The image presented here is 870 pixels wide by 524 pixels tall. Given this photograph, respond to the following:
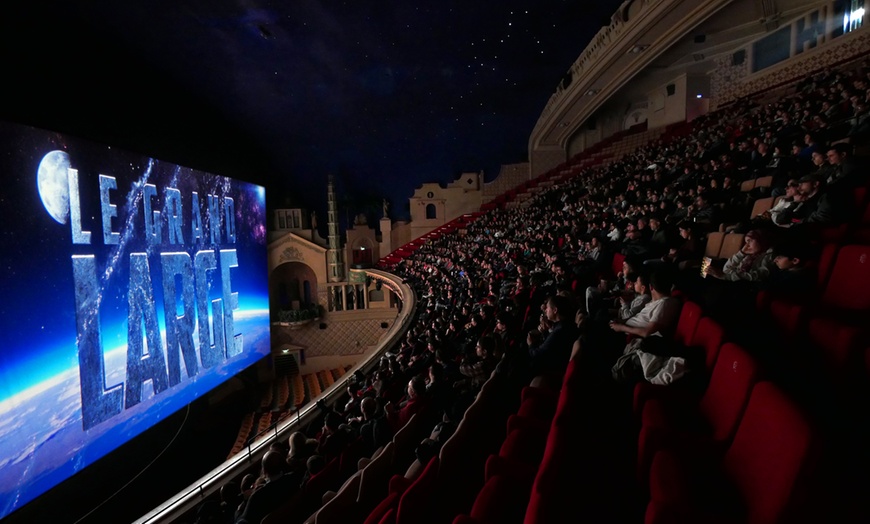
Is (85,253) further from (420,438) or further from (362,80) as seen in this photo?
(362,80)

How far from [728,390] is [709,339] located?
1.21 ft

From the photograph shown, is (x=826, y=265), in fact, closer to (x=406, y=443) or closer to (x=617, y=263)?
(x=617, y=263)

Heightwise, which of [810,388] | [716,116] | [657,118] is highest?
[657,118]

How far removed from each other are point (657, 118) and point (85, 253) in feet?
46.3

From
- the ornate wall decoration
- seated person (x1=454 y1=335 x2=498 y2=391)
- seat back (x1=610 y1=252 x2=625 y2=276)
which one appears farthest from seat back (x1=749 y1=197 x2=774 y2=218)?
the ornate wall decoration

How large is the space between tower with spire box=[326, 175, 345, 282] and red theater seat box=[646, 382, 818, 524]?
54.3 feet

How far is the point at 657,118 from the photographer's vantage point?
488 inches

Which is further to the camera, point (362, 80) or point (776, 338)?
point (362, 80)

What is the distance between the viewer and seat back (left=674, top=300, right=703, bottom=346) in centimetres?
182

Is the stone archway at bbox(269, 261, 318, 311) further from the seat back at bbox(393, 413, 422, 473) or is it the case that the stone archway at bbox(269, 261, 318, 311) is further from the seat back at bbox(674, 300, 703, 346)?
the seat back at bbox(674, 300, 703, 346)

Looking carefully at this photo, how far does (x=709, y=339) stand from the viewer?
5.24 ft

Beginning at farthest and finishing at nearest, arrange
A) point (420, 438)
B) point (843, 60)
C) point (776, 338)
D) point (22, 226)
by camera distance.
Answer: point (843, 60), point (22, 226), point (420, 438), point (776, 338)

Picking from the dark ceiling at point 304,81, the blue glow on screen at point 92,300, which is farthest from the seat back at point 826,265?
the dark ceiling at point 304,81

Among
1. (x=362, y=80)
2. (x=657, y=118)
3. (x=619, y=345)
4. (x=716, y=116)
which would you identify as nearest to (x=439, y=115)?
(x=362, y=80)
